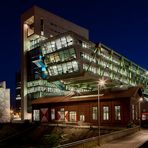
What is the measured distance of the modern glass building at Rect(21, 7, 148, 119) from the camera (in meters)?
96.4

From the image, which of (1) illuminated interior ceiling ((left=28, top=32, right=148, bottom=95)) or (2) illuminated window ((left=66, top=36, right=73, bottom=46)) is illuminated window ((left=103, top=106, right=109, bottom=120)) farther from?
(2) illuminated window ((left=66, top=36, right=73, bottom=46))

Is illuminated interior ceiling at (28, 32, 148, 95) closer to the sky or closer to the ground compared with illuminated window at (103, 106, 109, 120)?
closer to the sky

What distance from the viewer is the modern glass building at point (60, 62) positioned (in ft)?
316

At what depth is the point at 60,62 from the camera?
98875 mm

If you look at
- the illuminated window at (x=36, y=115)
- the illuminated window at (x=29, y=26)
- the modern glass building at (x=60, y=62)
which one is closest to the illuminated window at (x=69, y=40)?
the modern glass building at (x=60, y=62)

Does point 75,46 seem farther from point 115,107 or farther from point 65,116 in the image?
point 115,107

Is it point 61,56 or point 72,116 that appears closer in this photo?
point 72,116

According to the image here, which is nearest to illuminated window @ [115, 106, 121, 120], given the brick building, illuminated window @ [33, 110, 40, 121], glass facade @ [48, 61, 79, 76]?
the brick building

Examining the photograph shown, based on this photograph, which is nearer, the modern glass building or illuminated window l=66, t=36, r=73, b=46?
illuminated window l=66, t=36, r=73, b=46

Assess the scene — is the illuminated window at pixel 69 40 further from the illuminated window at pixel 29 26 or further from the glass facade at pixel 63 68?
the illuminated window at pixel 29 26

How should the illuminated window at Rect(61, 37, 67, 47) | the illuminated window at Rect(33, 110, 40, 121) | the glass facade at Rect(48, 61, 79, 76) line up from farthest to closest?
the illuminated window at Rect(61, 37, 67, 47) < the glass facade at Rect(48, 61, 79, 76) < the illuminated window at Rect(33, 110, 40, 121)

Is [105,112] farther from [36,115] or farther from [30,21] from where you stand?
[30,21]

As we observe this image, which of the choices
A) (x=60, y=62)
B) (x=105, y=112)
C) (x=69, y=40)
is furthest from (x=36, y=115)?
(x=69, y=40)

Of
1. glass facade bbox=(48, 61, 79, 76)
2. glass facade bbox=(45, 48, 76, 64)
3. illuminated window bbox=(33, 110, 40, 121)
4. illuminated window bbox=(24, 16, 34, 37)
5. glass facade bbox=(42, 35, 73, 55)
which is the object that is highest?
illuminated window bbox=(24, 16, 34, 37)
